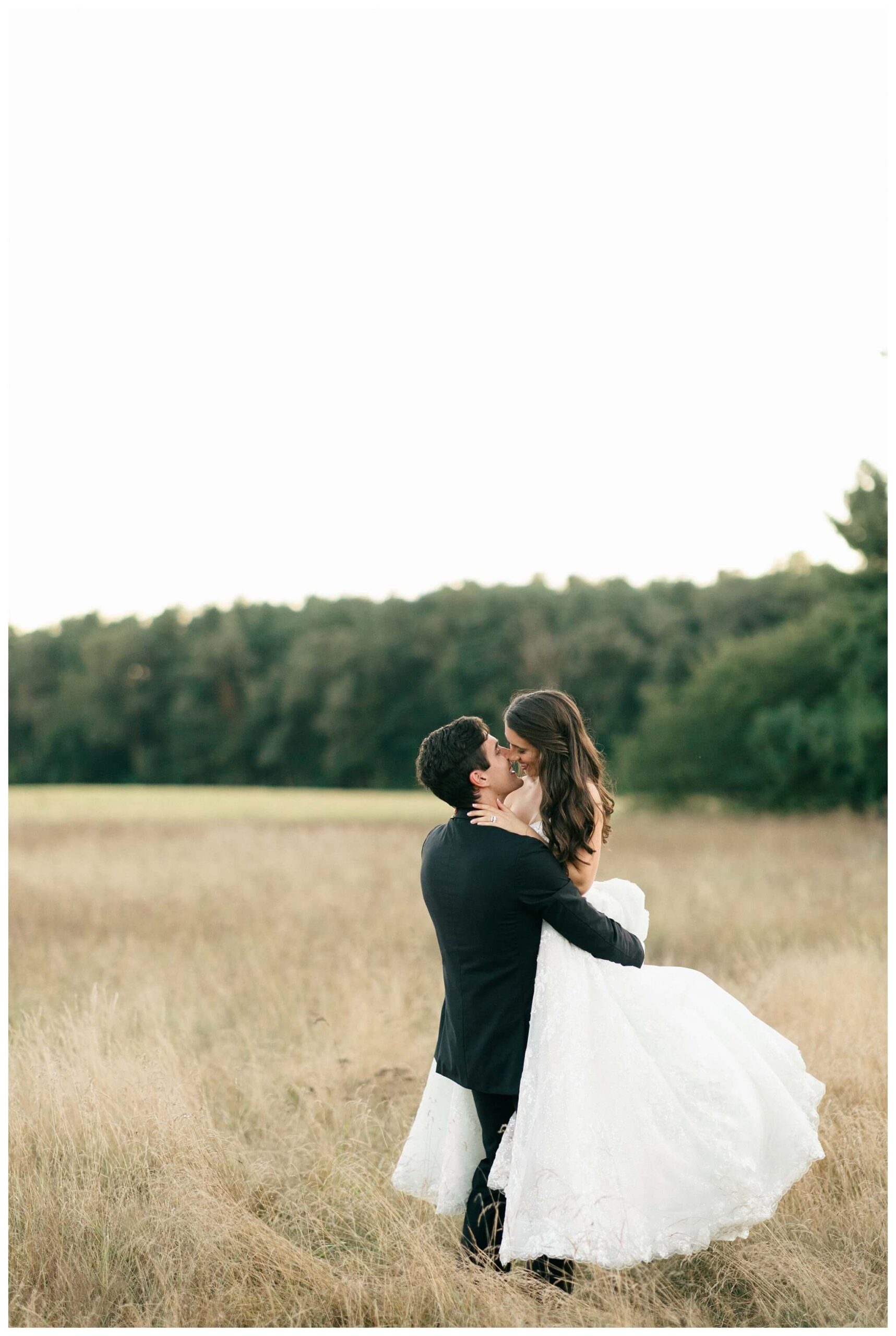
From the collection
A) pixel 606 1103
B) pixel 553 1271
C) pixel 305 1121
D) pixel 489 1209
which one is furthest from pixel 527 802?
pixel 305 1121

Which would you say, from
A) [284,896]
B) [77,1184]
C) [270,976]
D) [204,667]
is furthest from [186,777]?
[77,1184]

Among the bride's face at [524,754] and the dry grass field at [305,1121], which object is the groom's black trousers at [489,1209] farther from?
the bride's face at [524,754]

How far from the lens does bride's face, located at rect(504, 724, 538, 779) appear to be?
3.42 m

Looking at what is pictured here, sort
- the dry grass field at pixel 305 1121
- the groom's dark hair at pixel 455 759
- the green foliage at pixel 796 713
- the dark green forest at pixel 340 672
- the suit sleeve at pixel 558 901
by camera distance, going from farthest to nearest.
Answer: the dark green forest at pixel 340 672 < the green foliage at pixel 796 713 < the dry grass field at pixel 305 1121 < the groom's dark hair at pixel 455 759 < the suit sleeve at pixel 558 901

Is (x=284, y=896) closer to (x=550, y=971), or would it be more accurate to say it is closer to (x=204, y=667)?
(x=550, y=971)

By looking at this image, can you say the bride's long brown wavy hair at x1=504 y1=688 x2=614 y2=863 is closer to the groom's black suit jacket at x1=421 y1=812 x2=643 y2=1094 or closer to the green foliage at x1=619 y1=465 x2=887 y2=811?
the groom's black suit jacket at x1=421 y1=812 x2=643 y2=1094

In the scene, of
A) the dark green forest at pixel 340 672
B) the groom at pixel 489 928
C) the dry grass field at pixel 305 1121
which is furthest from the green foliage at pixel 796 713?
the groom at pixel 489 928

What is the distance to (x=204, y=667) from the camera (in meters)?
55.9

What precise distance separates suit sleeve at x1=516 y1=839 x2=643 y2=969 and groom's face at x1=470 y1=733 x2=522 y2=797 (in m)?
0.24

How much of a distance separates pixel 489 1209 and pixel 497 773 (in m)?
1.43

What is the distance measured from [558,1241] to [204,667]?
54.3m

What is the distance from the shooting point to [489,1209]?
137 inches

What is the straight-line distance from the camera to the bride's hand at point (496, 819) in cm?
327

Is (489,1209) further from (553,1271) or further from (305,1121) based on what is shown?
(305,1121)
